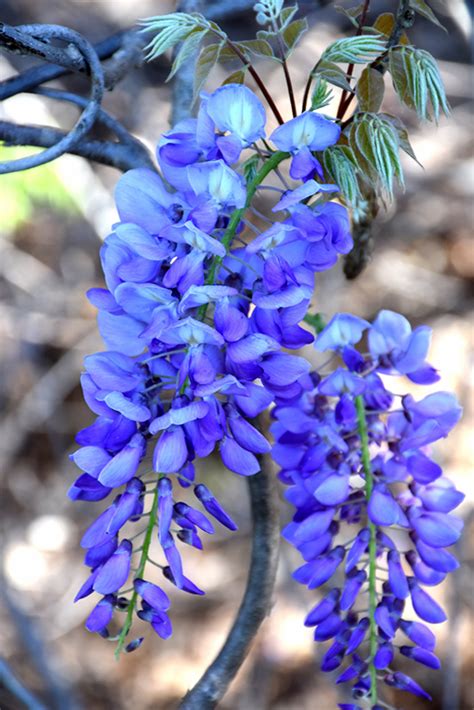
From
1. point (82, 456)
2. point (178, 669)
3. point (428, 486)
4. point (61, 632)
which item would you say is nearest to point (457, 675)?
point (178, 669)

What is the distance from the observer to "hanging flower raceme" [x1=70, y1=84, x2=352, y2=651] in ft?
2.51

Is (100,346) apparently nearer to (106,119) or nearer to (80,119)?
(106,119)

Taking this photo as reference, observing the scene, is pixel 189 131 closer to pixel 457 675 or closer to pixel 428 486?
pixel 428 486

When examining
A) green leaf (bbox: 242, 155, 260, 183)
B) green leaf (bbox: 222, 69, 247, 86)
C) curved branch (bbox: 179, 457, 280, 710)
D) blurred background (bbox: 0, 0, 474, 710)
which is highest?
green leaf (bbox: 222, 69, 247, 86)

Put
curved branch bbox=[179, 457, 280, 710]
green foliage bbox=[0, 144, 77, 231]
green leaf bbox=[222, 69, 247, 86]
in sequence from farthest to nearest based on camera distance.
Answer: green foliage bbox=[0, 144, 77, 231]
curved branch bbox=[179, 457, 280, 710]
green leaf bbox=[222, 69, 247, 86]

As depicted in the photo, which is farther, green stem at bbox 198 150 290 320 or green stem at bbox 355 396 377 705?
green stem at bbox 355 396 377 705

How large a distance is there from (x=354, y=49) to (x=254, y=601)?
646 mm

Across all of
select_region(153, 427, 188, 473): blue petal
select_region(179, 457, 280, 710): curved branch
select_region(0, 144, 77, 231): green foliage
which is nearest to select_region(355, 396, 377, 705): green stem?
select_region(179, 457, 280, 710): curved branch

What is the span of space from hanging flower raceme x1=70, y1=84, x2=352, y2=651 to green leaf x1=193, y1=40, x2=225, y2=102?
9 centimetres

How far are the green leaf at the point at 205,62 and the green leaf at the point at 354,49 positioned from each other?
0.13 metres

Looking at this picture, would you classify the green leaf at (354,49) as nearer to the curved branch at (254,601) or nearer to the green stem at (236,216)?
the green stem at (236,216)

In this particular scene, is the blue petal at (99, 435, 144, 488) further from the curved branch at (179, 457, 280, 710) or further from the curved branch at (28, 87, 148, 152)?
the curved branch at (28, 87, 148, 152)

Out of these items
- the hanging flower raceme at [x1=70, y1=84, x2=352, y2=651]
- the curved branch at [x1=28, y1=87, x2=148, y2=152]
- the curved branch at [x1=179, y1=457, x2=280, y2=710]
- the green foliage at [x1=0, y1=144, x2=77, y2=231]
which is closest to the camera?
the hanging flower raceme at [x1=70, y1=84, x2=352, y2=651]

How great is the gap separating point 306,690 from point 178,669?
474 mm
